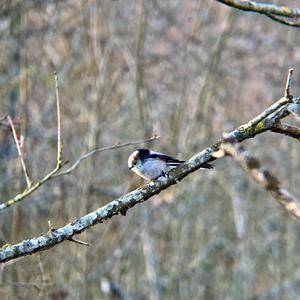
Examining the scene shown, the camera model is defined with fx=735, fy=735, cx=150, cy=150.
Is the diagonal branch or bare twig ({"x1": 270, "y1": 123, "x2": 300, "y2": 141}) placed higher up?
bare twig ({"x1": 270, "y1": 123, "x2": 300, "y2": 141})

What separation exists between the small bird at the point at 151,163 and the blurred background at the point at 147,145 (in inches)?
94.9

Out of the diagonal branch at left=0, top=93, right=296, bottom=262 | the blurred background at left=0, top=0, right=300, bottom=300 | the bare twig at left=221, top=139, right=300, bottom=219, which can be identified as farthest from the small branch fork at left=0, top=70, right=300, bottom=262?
the blurred background at left=0, top=0, right=300, bottom=300

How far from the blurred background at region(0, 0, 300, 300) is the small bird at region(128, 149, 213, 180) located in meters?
2.41

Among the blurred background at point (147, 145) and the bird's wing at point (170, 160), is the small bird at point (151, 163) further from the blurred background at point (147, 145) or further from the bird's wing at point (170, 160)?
the blurred background at point (147, 145)

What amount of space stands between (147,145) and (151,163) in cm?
490

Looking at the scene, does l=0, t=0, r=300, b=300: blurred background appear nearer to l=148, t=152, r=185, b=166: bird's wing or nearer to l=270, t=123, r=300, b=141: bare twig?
l=148, t=152, r=185, b=166: bird's wing

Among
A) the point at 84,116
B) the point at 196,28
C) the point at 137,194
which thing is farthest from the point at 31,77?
the point at 137,194

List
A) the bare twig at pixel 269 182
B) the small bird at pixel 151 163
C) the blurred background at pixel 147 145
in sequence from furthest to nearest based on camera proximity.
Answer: the blurred background at pixel 147 145, the small bird at pixel 151 163, the bare twig at pixel 269 182

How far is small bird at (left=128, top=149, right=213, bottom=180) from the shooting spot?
16.0 feet

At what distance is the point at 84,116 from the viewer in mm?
10266

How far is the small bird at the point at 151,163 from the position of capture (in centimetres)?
487

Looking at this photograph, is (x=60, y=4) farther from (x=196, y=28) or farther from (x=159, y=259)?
(x=159, y=259)

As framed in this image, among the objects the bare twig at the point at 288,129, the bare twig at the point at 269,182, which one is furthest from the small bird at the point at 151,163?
the bare twig at the point at 269,182

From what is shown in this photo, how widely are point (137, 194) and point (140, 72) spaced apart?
20.6 ft
